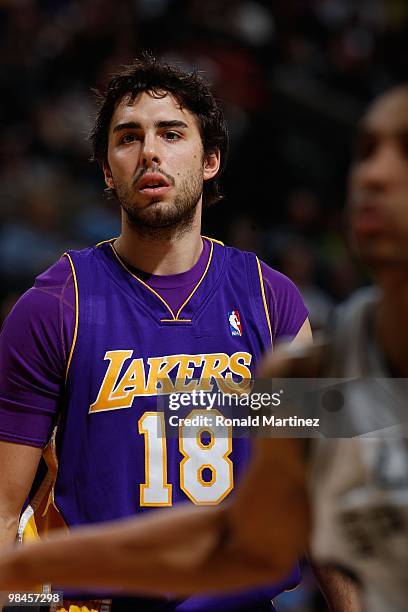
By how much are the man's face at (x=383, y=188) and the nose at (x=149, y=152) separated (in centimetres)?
215

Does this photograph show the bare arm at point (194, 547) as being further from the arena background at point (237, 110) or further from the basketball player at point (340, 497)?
the arena background at point (237, 110)

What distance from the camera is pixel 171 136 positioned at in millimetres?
4516

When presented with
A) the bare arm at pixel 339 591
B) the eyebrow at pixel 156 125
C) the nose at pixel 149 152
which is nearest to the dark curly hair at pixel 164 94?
the eyebrow at pixel 156 125

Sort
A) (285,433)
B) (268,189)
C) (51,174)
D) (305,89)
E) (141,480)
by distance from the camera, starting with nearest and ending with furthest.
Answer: (285,433) → (141,480) → (51,174) → (268,189) → (305,89)

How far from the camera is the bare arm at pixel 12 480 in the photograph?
4062 millimetres

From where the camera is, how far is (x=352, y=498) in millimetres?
2162

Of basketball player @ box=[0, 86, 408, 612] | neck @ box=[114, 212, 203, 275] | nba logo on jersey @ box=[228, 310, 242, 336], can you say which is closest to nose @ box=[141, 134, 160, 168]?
neck @ box=[114, 212, 203, 275]

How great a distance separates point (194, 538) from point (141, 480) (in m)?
1.78

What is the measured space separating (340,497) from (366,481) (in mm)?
64

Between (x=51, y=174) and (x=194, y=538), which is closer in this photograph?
(x=194, y=538)

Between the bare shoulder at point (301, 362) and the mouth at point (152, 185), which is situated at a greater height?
the mouth at point (152, 185)

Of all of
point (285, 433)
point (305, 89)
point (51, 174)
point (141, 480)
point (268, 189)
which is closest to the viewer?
point (285, 433)

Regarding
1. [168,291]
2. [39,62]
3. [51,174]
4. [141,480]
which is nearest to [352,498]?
[141,480]

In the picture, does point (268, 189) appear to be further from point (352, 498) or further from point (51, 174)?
point (352, 498)
